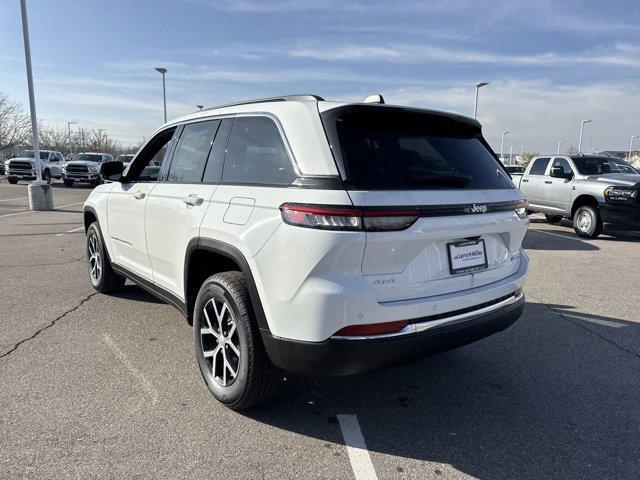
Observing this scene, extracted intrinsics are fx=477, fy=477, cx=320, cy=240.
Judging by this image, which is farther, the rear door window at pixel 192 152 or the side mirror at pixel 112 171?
the side mirror at pixel 112 171

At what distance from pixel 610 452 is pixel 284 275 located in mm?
2057

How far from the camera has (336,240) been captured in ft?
7.55

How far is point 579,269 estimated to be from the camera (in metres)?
7.35

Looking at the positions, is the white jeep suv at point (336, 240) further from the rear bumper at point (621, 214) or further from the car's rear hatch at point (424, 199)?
the rear bumper at point (621, 214)

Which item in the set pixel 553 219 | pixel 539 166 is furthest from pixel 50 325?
pixel 553 219

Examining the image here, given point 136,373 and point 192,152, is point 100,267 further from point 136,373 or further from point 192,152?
point 192,152

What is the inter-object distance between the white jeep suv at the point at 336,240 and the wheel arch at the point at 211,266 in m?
0.01

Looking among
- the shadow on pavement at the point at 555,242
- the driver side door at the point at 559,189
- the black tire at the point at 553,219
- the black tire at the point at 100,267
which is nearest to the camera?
the black tire at the point at 100,267

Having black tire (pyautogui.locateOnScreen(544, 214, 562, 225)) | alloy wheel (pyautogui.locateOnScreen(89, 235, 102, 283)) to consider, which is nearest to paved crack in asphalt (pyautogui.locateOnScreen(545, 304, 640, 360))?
alloy wheel (pyautogui.locateOnScreen(89, 235, 102, 283))

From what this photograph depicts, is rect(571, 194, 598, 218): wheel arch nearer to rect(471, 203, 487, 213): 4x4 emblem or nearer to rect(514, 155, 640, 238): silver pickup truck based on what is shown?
rect(514, 155, 640, 238): silver pickup truck

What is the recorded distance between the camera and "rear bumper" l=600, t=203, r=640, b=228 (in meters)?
9.93

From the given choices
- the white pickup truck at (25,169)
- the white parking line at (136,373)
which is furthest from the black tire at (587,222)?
the white pickup truck at (25,169)

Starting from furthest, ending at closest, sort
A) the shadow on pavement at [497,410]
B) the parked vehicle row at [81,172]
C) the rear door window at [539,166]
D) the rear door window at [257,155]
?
the parked vehicle row at [81,172], the rear door window at [539,166], the rear door window at [257,155], the shadow on pavement at [497,410]

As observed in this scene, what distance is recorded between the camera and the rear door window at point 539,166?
1250 cm
